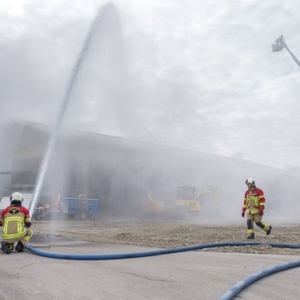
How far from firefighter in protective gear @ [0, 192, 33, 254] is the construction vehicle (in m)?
17.1

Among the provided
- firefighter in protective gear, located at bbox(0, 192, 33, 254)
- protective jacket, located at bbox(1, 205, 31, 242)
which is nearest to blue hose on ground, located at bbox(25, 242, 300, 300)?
firefighter in protective gear, located at bbox(0, 192, 33, 254)

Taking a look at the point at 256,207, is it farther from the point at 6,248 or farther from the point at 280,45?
the point at 280,45

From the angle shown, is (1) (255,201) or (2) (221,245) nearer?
(2) (221,245)

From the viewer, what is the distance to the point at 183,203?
943 inches

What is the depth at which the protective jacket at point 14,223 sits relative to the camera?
6.36 metres

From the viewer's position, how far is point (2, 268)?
504cm

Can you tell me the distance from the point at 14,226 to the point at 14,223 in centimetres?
5

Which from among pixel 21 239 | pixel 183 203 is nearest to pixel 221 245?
pixel 21 239

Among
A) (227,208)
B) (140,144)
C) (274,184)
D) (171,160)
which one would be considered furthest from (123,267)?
(274,184)

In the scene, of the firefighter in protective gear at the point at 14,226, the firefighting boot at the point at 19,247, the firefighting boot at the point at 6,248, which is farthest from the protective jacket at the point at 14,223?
the firefighting boot at the point at 19,247

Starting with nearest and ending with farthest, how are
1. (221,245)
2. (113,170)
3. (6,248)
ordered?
1. (6,248)
2. (221,245)
3. (113,170)

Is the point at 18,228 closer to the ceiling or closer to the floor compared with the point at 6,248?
closer to the ceiling

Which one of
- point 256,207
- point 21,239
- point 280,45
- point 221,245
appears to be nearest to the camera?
point 21,239

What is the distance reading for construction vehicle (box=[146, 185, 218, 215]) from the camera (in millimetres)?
23672
